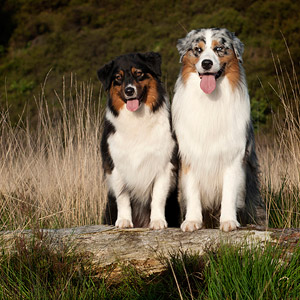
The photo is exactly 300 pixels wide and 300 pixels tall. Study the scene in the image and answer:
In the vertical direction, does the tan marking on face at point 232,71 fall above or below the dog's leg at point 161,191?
above

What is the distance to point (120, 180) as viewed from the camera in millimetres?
4406

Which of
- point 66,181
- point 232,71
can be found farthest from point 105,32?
point 232,71

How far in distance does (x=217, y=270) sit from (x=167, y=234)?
746 mm

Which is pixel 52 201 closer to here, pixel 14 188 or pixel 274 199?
pixel 14 188

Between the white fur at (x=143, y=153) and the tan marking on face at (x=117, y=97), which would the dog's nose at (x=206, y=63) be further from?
the tan marking on face at (x=117, y=97)

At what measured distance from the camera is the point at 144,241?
3.65 metres

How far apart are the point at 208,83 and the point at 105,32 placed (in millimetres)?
20275

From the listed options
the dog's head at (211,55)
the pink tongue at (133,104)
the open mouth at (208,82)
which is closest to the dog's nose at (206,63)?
the dog's head at (211,55)

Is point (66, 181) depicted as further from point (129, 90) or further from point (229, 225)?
point (229, 225)

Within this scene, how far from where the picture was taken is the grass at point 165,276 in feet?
9.53

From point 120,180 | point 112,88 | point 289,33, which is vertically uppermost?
point 289,33

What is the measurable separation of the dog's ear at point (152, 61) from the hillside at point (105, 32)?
44.8 feet

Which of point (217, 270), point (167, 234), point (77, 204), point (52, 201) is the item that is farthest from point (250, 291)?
point (52, 201)

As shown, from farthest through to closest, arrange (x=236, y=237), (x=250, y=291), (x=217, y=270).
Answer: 1. (x=236, y=237)
2. (x=217, y=270)
3. (x=250, y=291)
